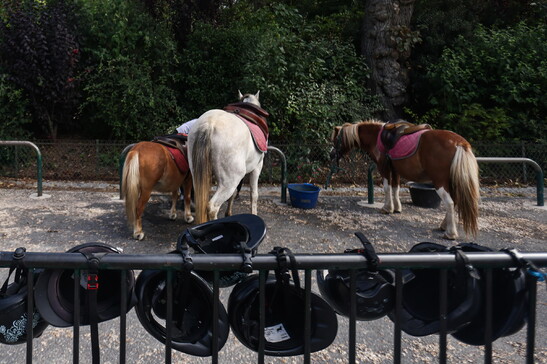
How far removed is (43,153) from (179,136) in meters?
6.31

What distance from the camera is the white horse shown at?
4.64m

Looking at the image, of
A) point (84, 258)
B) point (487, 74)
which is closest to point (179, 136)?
point (84, 258)

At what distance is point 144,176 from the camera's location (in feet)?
15.9

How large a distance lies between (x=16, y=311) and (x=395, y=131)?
5.68m

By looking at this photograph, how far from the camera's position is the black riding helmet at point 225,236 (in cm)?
164

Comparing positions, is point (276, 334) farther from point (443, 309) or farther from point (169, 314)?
point (443, 309)

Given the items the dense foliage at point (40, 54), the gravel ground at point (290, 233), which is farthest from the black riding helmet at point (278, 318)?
the dense foliage at point (40, 54)

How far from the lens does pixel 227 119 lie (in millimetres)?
4934

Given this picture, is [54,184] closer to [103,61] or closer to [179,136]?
[103,61]

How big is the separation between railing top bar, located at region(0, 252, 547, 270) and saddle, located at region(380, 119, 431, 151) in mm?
4790

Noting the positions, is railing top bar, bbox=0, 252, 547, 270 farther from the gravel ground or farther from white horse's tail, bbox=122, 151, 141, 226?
white horse's tail, bbox=122, 151, 141, 226

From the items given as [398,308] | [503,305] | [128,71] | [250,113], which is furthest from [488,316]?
[128,71]

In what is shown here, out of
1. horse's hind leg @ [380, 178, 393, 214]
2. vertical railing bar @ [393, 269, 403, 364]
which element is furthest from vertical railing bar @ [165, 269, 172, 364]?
horse's hind leg @ [380, 178, 393, 214]

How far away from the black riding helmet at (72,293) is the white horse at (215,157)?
299 cm
